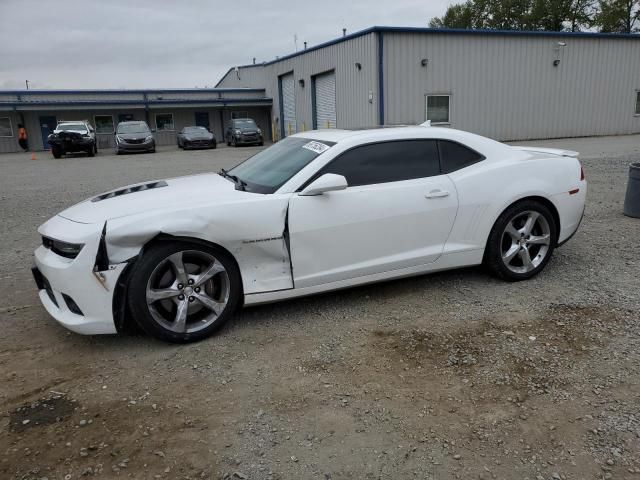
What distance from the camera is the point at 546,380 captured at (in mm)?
3111

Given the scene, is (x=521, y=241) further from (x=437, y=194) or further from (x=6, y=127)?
(x=6, y=127)

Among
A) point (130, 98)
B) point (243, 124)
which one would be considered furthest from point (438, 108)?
point (130, 98)

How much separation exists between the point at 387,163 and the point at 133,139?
23319mm

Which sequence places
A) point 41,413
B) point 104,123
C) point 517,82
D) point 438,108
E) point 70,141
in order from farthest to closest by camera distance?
point 104,123
point 70,141
point 517,82
point 438,108
point 41,413

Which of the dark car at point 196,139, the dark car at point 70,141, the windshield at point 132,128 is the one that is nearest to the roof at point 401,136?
the dark car at point 70,141

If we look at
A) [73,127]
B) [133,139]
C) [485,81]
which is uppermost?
[485,81]

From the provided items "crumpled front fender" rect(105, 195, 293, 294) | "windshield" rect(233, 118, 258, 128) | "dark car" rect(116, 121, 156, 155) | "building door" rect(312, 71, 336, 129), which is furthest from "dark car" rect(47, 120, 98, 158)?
"crumpled front fender" rect(105, 195, 293, 294)

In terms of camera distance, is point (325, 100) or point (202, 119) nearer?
point (325, 100)

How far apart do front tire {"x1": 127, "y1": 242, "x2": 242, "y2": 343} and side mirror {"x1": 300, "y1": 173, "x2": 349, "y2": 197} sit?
30.5 inches

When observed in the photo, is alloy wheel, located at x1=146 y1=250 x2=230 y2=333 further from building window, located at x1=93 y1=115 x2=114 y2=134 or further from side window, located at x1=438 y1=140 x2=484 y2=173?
building window, located at x1=93 y1=115 x2=114 y2=134

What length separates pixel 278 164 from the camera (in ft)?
14.3

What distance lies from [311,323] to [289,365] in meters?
0.64

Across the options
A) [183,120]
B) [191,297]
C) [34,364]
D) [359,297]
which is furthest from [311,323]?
[183,120]

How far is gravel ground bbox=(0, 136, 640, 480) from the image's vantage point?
8.17 feet
